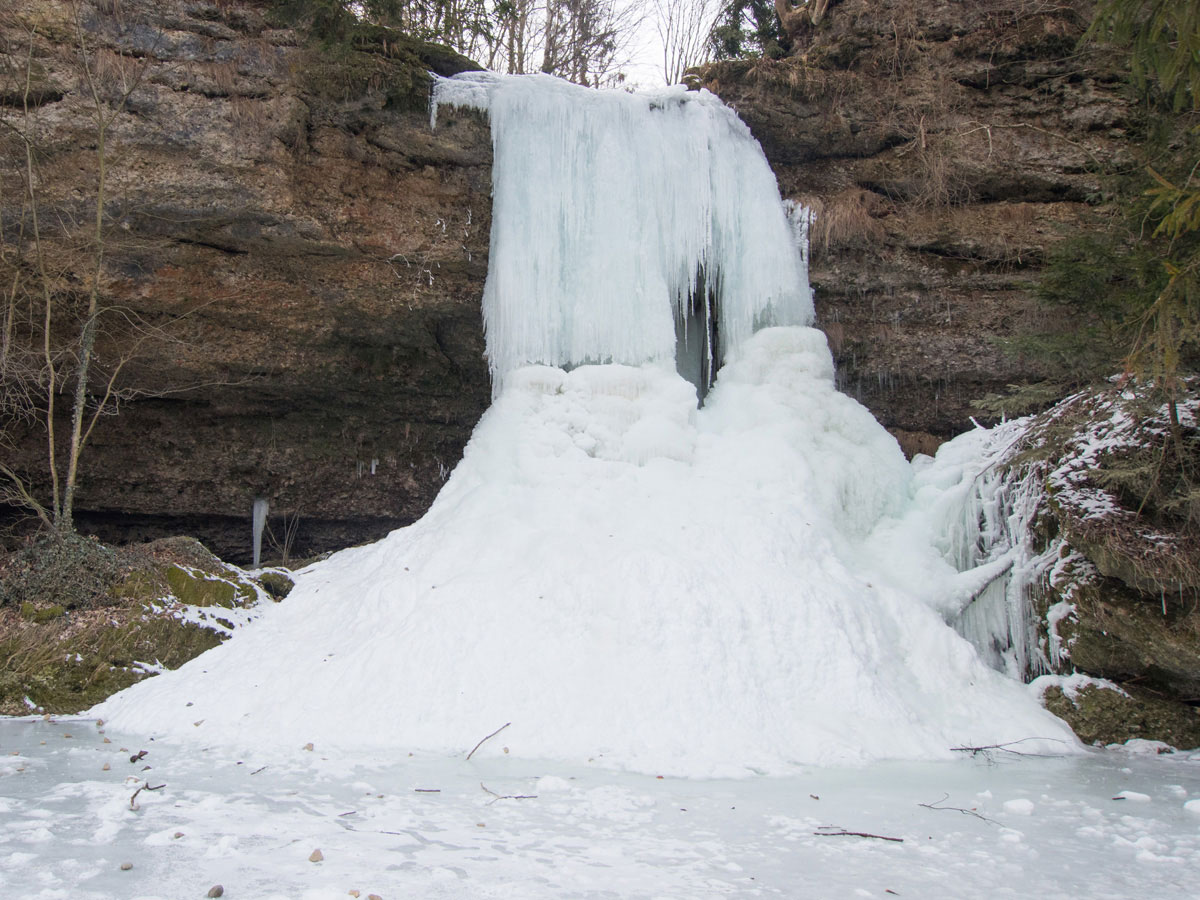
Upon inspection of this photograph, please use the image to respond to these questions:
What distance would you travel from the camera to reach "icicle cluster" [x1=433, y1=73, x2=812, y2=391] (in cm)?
898

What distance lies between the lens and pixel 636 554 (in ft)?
22.7

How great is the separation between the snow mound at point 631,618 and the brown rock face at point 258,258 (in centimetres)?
182

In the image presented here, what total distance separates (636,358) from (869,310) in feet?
9.99

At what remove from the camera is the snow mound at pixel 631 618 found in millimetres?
5500

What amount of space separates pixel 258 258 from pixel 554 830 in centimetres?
684

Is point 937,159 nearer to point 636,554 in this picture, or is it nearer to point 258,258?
point 636,554

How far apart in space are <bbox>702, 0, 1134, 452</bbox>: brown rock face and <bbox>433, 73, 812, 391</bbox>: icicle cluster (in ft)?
1.91

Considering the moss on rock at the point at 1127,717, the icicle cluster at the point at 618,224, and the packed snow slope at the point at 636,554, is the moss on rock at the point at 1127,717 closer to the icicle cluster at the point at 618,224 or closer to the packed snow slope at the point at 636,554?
the packed snow slope at the point at 636,554

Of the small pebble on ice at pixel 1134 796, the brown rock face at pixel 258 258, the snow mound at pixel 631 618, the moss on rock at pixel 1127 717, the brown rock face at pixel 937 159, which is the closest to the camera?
the small pebble on ice at pixel 1134 796

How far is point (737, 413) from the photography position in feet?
29.4

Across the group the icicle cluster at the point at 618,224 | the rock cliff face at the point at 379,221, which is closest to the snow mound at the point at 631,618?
the icicle cluster at the point at 618,224

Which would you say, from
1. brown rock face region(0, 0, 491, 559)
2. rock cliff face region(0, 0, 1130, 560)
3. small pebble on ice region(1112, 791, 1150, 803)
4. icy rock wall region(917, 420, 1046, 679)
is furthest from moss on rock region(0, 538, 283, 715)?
small pebble on ice region(1112, 791, 1150, 803)

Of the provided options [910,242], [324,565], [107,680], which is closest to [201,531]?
[324,565]

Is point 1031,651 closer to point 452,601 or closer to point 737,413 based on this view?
point 737,413
